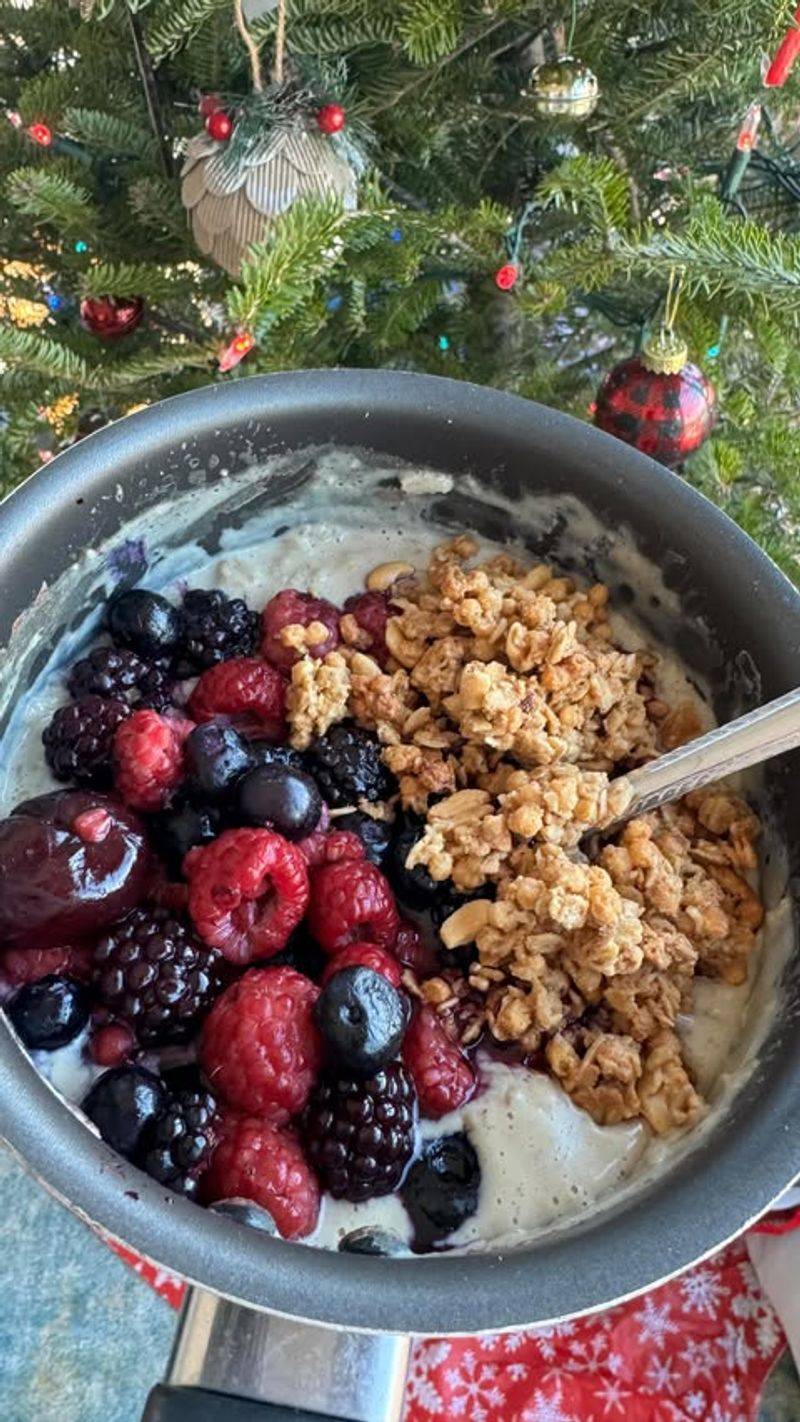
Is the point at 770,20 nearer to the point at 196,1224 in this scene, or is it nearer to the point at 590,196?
the point at 590,196

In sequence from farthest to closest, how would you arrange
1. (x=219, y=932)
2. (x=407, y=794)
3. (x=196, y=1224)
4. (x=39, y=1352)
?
(x=39, y=1352)
(x=407, y=794)
(x=219, y=932)
(x=196, y=1224)

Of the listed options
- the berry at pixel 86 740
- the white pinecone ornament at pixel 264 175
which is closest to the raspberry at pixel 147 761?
the berry at pixel 86 740

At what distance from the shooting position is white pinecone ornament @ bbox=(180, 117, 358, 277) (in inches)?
33.1

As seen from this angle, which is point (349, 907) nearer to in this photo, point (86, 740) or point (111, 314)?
point (86, 740)

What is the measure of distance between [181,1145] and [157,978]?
0.10 metres

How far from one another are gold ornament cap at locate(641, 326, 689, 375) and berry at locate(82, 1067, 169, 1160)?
0.65 meters

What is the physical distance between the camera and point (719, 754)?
715mm

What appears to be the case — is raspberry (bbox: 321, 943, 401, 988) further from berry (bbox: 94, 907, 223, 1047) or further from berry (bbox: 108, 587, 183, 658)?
berry (bbox: 108, 587, 183, 658)

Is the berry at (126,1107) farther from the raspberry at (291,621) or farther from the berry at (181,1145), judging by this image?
the raspberry at (291,621)

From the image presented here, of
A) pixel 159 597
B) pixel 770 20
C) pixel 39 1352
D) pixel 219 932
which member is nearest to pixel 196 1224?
pixel 219 932

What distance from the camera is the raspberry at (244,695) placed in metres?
0.83

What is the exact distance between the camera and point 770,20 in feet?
2.65

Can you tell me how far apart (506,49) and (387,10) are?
13cm

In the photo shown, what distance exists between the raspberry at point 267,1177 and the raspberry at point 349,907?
0.13 meters
